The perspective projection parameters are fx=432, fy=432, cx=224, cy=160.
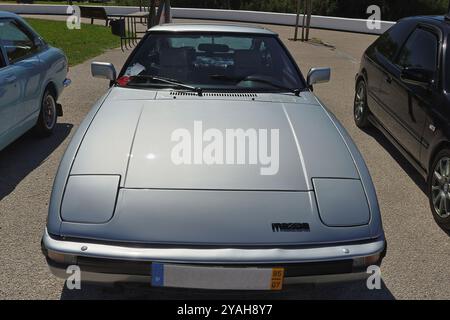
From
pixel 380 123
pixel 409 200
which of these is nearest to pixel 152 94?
pixel 409 200

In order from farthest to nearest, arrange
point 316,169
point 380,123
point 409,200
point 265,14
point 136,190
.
→ point 265,14 < point 380,123 < point 409,200 < point 316,169 < point 136,190

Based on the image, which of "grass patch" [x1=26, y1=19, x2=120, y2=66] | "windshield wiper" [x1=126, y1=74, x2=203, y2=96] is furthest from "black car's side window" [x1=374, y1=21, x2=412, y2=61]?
"grass patch" [x1=26, y1=19, x2=120, y2=66]

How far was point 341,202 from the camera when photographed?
7.38ft

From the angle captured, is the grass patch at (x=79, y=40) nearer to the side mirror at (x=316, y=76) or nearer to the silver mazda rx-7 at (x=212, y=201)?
the side mirror at (x=316, y=76)

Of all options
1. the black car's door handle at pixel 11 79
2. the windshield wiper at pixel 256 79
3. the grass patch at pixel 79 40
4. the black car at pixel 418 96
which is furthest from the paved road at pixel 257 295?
the grass patch at pixel 79 40

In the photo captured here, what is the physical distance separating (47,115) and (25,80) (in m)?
0.87

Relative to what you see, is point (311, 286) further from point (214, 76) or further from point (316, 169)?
point (214, 76)

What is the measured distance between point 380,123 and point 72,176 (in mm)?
4133

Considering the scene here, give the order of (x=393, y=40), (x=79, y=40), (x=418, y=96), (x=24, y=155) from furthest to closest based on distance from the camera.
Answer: (x=79, y=40) < (x=393, y=40) < (x=24, y=155) < (x=418, y=96)

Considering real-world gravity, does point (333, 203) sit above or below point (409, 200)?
above

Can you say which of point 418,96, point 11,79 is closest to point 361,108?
point 418,96

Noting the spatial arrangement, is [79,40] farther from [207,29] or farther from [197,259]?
[197,259]

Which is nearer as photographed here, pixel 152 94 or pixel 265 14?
pixel 152 94

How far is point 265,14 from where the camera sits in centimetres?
2456
